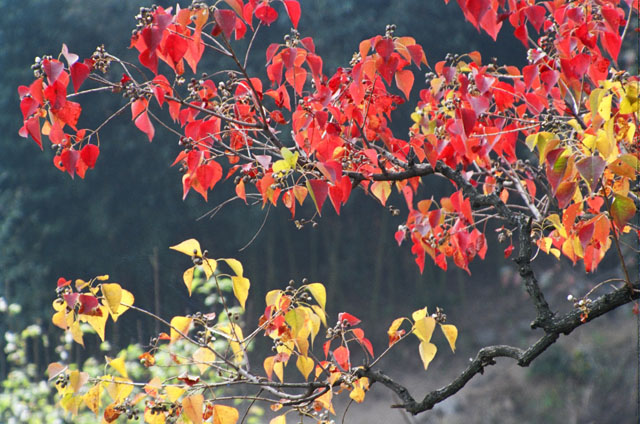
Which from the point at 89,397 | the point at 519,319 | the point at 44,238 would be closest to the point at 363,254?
the point at 519,319

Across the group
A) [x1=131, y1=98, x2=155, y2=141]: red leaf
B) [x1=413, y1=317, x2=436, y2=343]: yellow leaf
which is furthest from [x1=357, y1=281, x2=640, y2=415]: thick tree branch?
[x1=131, y1=98, x2=155, y2=141]: red leaf

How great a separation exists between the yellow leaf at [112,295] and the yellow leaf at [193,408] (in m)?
0.17

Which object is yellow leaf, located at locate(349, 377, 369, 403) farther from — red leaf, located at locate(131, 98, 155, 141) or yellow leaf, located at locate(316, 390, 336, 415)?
red leaf, located at locate(131, 98, 155, 141)

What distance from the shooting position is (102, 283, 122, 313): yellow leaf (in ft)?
2.89

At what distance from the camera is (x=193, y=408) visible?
2.86ft

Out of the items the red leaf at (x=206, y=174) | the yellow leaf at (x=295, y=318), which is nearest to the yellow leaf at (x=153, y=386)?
the yellow leaf at (x=295, y=318)

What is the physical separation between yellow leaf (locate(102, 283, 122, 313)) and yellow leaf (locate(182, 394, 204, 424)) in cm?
17

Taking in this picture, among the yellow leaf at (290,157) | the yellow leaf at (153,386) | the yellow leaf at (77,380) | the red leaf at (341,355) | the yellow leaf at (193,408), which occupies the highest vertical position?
the yellow leaf at (290,157)

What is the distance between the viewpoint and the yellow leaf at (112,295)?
88 cm

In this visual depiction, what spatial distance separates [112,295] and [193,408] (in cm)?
20

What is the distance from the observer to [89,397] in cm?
99

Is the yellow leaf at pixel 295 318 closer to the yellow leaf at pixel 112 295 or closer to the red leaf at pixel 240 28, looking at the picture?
the yellow leaf at pixel 112 295

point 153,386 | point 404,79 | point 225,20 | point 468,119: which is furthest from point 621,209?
point 153,386

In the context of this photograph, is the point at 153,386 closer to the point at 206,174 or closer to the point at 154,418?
the point at 154,418
